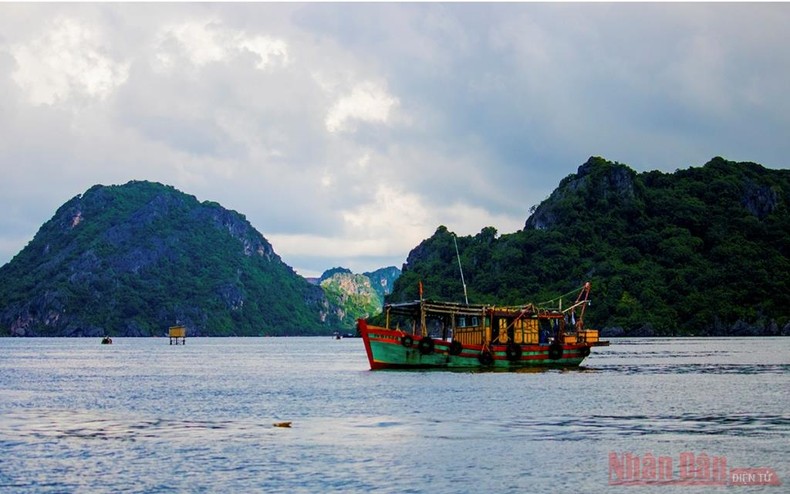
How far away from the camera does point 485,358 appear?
85938mm

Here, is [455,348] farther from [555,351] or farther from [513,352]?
[555,351]

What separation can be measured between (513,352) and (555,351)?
7.14 metres

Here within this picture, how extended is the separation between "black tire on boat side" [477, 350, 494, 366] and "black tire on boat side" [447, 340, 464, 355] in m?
2.20

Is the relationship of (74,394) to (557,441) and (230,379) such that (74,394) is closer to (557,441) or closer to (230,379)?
(230,379)

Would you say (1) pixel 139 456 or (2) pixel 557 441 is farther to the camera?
(2) pixel 557 441

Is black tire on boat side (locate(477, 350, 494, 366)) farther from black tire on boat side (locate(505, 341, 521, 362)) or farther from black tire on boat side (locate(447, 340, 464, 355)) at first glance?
black tire on boat side (locate(447, 340, 464, 355))

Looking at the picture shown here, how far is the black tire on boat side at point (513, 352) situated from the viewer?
87312 millimetres

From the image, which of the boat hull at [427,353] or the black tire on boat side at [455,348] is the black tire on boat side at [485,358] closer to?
the boat hull at [427,353]

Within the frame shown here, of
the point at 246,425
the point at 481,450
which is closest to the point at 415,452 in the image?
the point at 481,450

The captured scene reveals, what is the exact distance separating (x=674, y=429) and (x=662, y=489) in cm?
1546

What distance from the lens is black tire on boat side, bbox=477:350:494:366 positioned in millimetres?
85812

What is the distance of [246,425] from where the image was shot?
160 feet

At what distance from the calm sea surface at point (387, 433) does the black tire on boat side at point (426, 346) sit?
3.23 meters

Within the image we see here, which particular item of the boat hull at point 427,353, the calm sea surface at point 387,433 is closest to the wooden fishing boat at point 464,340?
the boat hull at point 427,353
